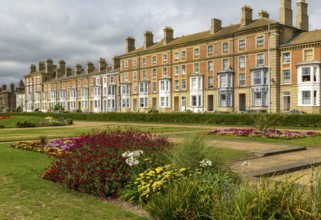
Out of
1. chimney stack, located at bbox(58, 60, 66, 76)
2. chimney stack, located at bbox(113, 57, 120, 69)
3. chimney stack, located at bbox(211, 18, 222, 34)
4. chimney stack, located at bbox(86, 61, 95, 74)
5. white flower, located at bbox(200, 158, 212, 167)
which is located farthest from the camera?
chimney stack, located at bbox(58, 60, 66, 76)

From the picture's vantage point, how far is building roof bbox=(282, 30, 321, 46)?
46.9 m

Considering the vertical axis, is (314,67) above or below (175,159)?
above

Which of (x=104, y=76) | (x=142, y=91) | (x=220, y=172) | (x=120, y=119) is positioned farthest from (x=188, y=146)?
(x=104, y=76)

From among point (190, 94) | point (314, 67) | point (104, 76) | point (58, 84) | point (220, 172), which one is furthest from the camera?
point (58, 84)

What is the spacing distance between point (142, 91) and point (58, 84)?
140 ft

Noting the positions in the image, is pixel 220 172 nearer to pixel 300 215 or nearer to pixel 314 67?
pixel 300 215

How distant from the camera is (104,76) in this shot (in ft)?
283

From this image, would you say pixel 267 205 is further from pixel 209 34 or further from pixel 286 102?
pixel 209 34

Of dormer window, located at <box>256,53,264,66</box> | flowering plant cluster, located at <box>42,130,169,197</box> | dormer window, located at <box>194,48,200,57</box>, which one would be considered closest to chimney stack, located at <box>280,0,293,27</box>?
dormer window, located at <box>256,53,264,66</box>

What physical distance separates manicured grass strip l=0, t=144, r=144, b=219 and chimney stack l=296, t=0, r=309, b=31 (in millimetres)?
53693

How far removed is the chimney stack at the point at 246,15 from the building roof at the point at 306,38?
8008mm

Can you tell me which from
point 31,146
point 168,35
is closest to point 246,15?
point 168,35

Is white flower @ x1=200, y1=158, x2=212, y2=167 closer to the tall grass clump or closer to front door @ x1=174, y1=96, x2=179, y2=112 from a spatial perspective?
the tall grass clump

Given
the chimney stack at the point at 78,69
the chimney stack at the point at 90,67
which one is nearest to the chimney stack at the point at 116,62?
the chimney stack at the point at 90,67
